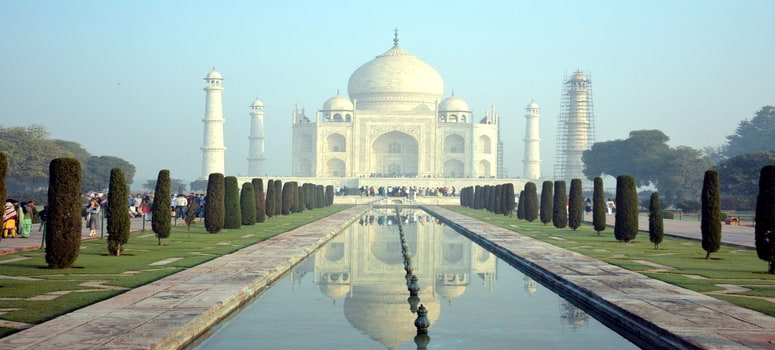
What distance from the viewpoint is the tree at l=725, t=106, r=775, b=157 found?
61.2 meters

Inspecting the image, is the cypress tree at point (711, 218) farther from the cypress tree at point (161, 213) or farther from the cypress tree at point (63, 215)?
the cypress tree at point (63, 215)

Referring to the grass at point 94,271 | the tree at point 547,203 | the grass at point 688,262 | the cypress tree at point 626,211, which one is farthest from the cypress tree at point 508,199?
the grass at point 94,271

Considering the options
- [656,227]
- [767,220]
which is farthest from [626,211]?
[767,220]

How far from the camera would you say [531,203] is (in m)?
22.8

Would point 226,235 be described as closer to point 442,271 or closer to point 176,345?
point 442,271

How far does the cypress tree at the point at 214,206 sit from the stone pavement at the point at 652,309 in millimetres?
6799

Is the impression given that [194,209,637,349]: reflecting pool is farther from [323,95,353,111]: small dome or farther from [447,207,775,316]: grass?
[323,95,353,111]: small dome

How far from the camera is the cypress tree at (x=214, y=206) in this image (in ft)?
53.0

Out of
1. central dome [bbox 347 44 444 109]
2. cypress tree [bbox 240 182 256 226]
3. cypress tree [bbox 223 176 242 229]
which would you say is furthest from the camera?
central dome [bbox 347 44 444 109]

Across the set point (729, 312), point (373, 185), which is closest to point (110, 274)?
point (729, 312)

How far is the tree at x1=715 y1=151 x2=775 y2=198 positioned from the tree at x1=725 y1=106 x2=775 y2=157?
25.8 m

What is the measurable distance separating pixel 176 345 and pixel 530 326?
248 cm

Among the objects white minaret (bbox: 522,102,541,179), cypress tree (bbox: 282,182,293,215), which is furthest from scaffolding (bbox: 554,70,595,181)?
cypress tree (bbox: 282,182,293,215)

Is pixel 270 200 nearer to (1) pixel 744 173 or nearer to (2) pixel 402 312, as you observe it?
(2) pixel 402 312
